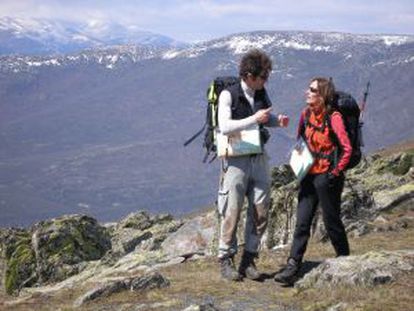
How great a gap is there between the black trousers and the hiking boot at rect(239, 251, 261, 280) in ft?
2.80

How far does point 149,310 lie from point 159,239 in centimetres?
1764

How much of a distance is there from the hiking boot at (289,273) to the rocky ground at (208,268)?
18 centimetres

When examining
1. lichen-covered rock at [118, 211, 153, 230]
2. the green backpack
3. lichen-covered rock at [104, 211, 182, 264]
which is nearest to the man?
the green backpack

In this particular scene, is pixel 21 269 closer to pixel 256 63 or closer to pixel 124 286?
pixel 124 286

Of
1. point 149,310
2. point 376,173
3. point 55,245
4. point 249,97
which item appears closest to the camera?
point 149,310

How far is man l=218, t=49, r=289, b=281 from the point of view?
13812 mm

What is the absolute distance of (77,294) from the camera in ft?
52.2

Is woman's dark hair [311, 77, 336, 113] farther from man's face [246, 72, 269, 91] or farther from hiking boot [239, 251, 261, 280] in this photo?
hiking boot [239, 251, 261, 280]

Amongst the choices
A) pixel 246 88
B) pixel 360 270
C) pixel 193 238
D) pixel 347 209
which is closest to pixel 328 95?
pixel 246 88

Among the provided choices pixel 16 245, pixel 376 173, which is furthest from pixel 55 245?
pixel 376 173

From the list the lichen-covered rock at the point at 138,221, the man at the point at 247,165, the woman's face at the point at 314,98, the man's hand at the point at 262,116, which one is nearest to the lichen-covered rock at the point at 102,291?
the man at the point at 247,165

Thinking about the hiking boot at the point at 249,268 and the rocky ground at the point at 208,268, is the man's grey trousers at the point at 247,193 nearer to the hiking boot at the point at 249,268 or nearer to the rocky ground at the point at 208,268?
the hiking boot at the point at 249,268

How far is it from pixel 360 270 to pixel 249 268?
7.83 feet

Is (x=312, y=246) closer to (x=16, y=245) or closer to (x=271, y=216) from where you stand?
(x=271, y=216)
